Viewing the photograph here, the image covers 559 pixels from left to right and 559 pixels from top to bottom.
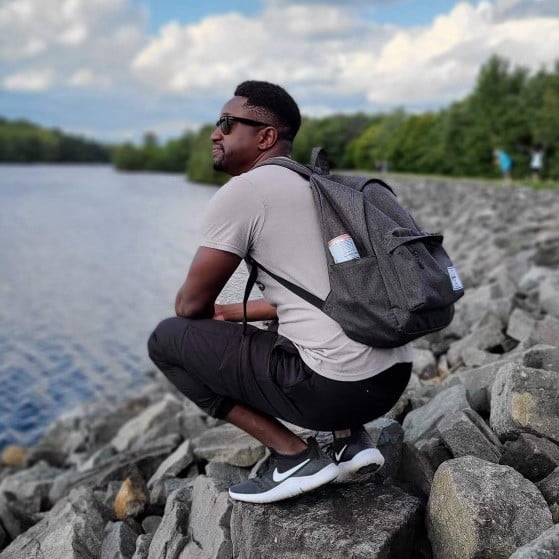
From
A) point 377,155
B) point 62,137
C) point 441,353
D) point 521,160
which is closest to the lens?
point 441,353

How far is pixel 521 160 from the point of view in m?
44.1

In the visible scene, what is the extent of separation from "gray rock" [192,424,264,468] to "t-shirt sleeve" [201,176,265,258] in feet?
5.15

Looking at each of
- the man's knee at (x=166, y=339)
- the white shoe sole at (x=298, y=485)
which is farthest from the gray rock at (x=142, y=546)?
the man's knee at (x=166, y=339)

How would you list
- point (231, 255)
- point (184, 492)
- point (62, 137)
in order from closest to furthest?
point (231, 255), point (184, 492), point (62, 137)

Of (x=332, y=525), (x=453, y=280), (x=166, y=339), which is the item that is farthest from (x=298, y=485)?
(x=453, y=280)

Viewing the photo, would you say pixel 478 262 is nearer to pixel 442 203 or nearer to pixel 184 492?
pixel 184 492

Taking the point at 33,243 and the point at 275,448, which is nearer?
the point at 275,448

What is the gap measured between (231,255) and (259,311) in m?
0.47

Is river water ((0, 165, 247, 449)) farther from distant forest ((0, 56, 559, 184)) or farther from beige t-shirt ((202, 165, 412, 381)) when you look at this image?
distant forest ((0, 56, 559, 184))

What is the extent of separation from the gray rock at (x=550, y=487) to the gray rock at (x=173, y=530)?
5.30 ft

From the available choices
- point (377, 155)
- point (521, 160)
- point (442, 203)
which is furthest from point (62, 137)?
point (442, 203)

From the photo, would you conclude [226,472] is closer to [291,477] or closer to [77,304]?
[291,477]

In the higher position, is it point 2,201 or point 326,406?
point 326,406

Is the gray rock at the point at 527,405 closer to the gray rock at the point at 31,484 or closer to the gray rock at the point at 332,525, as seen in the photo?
the gray rock at the point at 332,525
